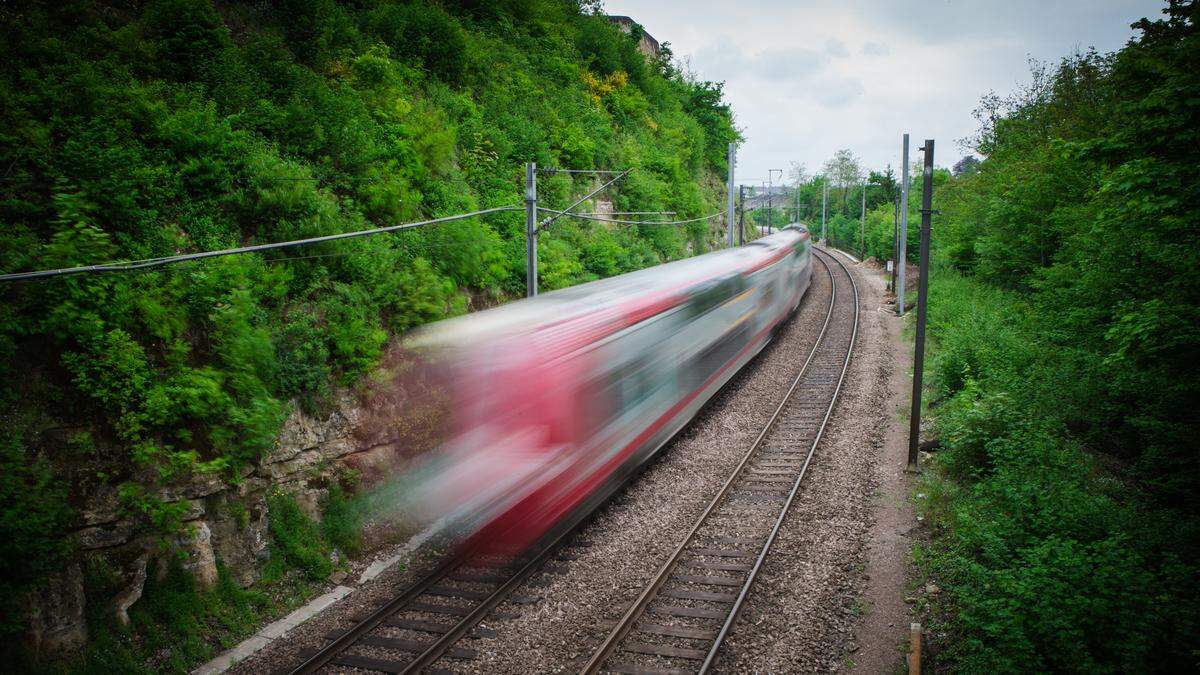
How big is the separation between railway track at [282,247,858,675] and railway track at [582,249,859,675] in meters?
0.03

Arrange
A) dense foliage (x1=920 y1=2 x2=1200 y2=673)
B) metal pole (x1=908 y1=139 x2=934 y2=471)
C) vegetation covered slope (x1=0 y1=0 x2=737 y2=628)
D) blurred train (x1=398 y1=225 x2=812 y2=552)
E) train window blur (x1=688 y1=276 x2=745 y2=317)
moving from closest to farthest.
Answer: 1. dense foliage (x1=920 y1=2 x2=1200 y2=673)
2. vegetation covered slope (x1=0 y1=0 x2=737 y2=628)
3. blurred train (x1=398 y1=225 x2=812 y2=552)
4. metal pole (x1=908 y1=139 x2=934 y2=471)
5. train window blur (x1=688 y1=276 x2=745 y2=317)

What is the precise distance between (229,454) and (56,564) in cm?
212

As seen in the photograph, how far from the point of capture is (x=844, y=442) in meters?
13.2

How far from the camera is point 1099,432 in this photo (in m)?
11.6

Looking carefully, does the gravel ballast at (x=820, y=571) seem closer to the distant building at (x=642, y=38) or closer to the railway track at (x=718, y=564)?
the railway track at (x=718, y=564)

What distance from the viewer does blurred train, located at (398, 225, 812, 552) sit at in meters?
7.35

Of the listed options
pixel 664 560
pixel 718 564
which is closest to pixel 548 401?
pixel 664 560

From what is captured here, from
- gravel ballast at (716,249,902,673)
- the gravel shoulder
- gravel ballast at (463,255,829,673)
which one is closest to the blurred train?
gravel ballast at (463,255,829,673)

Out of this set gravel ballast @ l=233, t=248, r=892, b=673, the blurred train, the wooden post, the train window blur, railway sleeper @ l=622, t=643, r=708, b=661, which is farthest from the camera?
the train window blur

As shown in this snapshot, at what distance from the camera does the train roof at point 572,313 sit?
793 centimetres

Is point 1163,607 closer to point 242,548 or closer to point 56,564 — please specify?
point 242,548

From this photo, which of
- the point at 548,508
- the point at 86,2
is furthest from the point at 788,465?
the point at 86,2

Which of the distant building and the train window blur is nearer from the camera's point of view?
the train window blur

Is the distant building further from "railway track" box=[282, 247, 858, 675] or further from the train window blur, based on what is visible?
"railway track" box=[282, 247, 858, 675]
